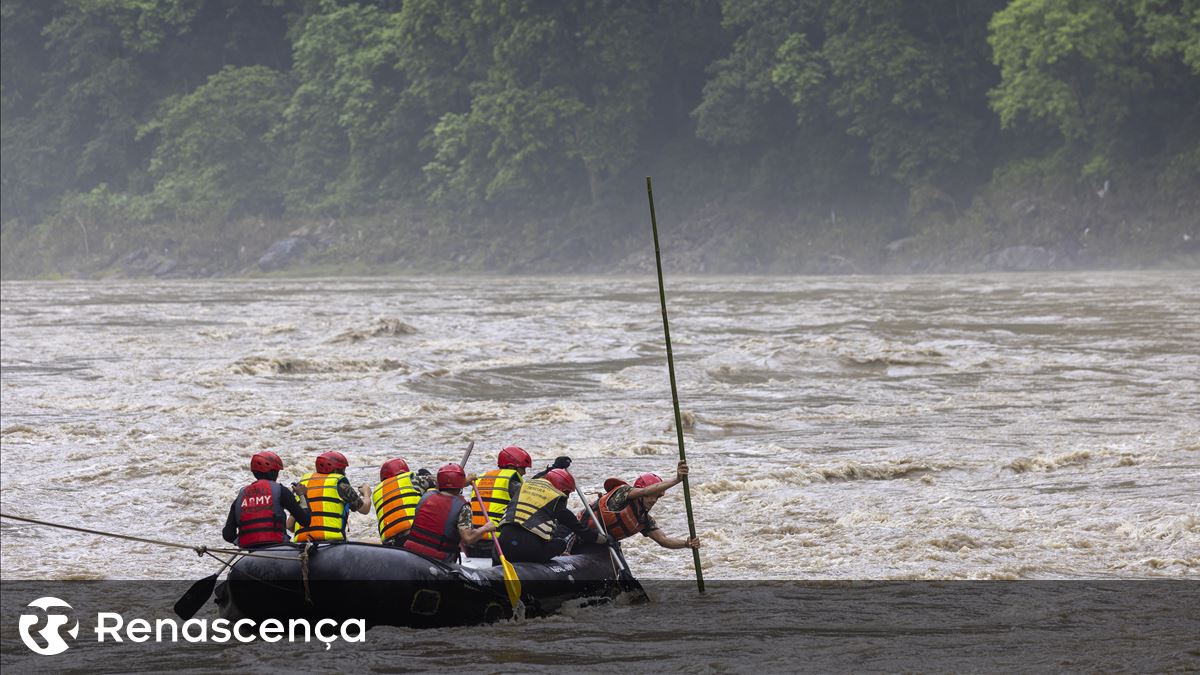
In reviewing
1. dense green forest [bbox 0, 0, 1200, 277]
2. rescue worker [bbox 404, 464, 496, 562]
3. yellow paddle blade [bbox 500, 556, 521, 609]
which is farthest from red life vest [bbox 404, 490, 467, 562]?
dense green forest [bbox 0, 0, 1200, 277]

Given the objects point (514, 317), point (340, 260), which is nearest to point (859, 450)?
point (514, 317)

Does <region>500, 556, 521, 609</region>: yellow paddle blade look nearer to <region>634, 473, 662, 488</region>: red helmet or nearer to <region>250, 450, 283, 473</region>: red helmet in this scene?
<region>634, 473, 662, 488</region>: red helmet

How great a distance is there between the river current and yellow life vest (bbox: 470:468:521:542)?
892 mm

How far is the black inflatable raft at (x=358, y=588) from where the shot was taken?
9.00 metres

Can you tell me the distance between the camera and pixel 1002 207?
176ft

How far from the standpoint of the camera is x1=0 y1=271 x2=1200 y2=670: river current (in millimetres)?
11695

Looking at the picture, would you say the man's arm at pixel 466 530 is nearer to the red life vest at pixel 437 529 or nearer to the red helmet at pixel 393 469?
the red life vest at pixel 437 529

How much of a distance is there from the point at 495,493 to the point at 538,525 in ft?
1.55

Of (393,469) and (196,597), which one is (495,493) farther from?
(196,597)

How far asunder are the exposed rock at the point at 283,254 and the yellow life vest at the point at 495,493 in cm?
6172

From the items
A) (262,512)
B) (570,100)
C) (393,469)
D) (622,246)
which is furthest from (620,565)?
(622,246)

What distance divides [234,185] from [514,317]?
4356 cm

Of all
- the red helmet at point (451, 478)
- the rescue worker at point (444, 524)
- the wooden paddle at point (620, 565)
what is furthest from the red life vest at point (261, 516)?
the wooden paddle at point (620, 565)

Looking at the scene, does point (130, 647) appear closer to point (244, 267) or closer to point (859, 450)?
point (859, 450)
